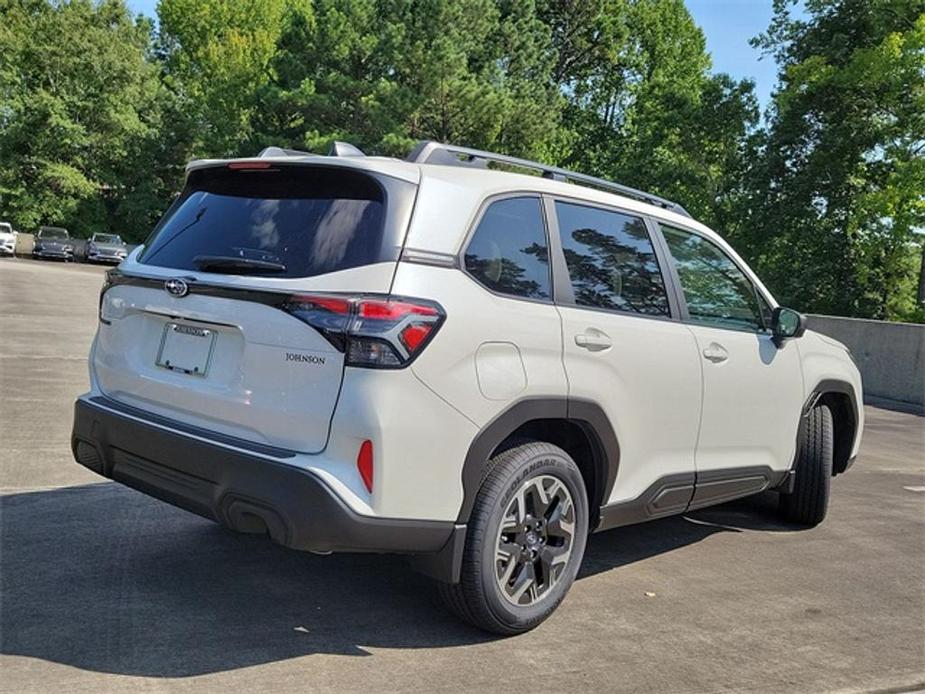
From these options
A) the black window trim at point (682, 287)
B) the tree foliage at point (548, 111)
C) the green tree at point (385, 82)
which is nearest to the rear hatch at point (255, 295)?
the black window trim at point (682, 287)

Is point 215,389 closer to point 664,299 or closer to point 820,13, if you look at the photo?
point 664,299

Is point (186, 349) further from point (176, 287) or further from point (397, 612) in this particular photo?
point (397, 612)

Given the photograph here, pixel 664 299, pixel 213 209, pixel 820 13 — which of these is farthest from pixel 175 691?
pixel 820 13

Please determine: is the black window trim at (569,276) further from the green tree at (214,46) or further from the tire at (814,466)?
the green tree at (214,46)

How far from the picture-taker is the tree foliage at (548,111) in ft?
88.6

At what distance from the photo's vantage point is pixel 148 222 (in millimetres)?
48656

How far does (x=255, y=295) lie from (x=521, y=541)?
150 centimetres

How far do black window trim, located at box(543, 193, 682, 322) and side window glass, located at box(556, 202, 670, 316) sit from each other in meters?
0.02

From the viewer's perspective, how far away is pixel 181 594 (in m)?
3.78

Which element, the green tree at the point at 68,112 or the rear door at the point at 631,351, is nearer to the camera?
the rear door at the point at 631,351

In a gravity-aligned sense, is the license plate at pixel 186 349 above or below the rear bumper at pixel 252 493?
above

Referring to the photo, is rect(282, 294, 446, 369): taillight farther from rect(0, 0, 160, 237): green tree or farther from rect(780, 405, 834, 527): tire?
rect(0, 0, 160, 237): green tree

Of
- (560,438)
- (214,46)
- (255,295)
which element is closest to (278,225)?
(255,295)

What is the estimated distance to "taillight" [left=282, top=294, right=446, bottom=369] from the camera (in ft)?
9.93
